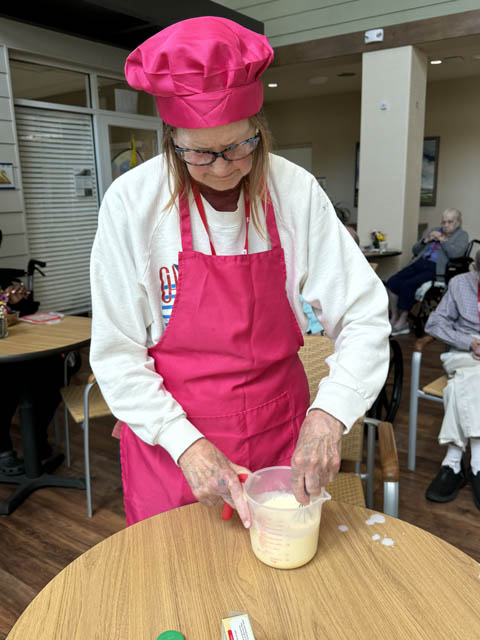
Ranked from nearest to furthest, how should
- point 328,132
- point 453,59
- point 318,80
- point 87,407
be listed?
point 87,407 < point 453,59 < point 318,80 < point 328,132

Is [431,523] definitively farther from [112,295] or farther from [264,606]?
[112,295]

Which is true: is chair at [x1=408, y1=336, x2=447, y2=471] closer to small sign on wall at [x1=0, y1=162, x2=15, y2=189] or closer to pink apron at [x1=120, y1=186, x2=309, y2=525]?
pink apron at [x1=120, y1=186, x2=309, y2=525]

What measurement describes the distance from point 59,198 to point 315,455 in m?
5.31

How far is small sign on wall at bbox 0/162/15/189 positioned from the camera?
4.83 metres

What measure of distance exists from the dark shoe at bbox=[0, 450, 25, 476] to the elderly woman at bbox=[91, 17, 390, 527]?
1964mm

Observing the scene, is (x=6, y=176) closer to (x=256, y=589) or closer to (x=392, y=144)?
(x=392, y=144)

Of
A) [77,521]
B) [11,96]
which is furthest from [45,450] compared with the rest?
[11,96]

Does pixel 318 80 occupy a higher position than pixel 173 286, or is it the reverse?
pixel 318 80

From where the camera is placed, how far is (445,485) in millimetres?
2604

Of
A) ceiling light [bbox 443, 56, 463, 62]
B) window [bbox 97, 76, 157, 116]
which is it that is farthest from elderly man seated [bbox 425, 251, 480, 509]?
ceiling light [bbox 443, 56, 463, 62]

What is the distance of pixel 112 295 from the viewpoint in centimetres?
102

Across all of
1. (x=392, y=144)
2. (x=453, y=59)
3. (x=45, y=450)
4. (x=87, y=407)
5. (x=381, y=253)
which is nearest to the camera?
(x=87, y=407)

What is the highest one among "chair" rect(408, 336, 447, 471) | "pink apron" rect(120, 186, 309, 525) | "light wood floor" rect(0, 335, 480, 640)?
"pink apron" rect(120, 186, 309, 525)

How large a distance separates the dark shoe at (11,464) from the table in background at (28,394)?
0.10 feet
